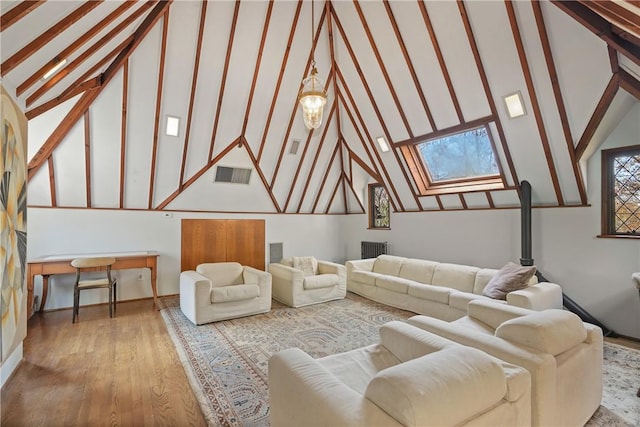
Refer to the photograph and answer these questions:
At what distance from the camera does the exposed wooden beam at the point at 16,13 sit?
1871 mm

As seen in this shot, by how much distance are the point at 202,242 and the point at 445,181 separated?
4.96 meters

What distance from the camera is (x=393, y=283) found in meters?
5.06

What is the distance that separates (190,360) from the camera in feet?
10.5

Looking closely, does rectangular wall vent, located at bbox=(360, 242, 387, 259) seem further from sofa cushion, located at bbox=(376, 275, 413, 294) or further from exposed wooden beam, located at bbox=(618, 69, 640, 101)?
exposed wooden beam, located at bbox=(618, 69, 640, 101)

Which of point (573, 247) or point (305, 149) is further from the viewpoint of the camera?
point (305, 149)

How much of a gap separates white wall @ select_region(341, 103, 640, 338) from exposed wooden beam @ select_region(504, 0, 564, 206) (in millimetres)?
359

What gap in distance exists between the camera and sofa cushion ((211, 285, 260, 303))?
172 inches

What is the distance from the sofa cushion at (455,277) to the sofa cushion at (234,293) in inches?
113

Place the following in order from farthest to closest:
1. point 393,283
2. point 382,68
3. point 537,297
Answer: point 393,283
point 382,68
point 537,297

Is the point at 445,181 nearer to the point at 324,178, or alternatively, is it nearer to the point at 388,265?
the point at 388,265

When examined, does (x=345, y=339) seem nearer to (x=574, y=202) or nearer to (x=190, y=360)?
(x=190, y=360)

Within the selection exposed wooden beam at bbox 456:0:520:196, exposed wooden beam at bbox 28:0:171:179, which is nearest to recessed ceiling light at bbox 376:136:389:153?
exposed wooden beam at bbox 456:0:520:196

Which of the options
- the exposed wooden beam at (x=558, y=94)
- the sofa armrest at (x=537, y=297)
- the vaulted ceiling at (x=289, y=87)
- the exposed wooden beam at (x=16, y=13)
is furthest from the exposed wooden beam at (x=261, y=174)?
the sofa armrest at (x=537, y=297)

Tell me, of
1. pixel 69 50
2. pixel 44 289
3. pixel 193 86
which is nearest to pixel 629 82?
pixel 193 86
